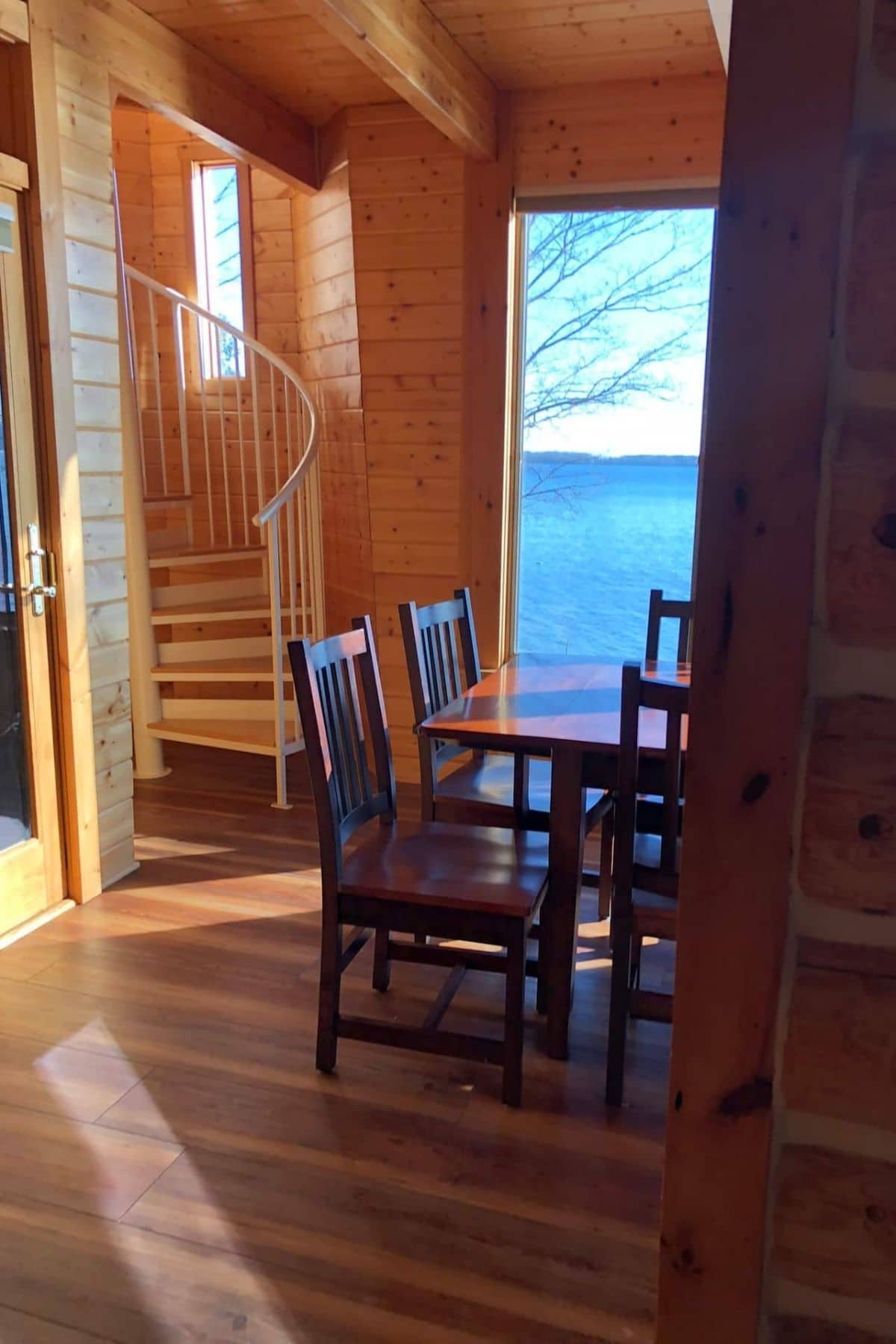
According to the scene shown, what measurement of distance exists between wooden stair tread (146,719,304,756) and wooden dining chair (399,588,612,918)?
1.37 m

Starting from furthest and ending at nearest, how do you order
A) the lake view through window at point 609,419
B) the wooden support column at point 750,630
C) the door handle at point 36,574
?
1. the lake view through window at point 609,419
2. the door handle at point 36,574
3. the wooden support column at point 750,630

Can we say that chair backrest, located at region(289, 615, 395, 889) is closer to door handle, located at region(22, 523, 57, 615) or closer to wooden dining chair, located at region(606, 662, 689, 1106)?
wooden dining chair, located at region(606, 662, 689, 1106)

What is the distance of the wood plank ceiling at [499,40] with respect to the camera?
3326mm

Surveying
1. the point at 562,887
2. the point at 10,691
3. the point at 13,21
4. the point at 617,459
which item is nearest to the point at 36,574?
the point at 10,691

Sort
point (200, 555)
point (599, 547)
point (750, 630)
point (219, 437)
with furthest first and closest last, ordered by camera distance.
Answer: point (219, 437) < point (200, 555) < point (599, 547) < point (750, 630)

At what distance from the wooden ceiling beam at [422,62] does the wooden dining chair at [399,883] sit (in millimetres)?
1707

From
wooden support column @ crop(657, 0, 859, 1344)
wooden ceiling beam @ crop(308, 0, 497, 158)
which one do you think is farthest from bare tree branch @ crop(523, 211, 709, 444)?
wooden support column @ crop(657, 0, 859, 1344)

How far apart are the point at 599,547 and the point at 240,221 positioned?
104 inches

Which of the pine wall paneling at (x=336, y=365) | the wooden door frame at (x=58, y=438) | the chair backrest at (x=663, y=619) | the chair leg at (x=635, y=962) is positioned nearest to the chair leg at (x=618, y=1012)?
the chair leg at (x=635, y=962)

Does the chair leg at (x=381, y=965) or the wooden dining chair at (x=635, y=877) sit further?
the chair leg at (x=381, y=965)

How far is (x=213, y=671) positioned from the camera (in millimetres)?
4613

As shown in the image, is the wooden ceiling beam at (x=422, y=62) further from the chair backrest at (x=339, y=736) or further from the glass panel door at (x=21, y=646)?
the chair backrest at (x=339, y=736)

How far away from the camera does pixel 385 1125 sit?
219cm

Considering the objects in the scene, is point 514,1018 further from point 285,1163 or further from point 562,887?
point 285,1163
